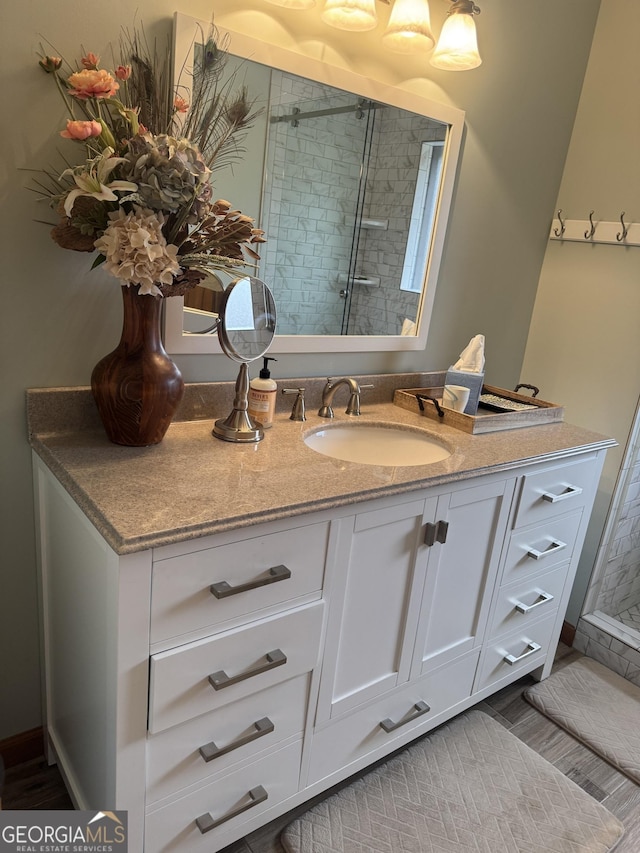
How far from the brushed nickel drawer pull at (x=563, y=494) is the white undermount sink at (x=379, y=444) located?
0.34m

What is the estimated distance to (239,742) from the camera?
1228 mm

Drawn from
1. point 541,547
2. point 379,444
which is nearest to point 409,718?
point 541,547

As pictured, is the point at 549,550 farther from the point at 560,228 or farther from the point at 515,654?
the point at 560,228

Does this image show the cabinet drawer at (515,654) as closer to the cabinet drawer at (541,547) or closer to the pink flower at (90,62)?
the cabinet drawer at (541,547)

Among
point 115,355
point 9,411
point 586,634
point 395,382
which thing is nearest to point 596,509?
point 586,634

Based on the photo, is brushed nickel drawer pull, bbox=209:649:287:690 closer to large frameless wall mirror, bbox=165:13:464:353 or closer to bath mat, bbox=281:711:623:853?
bath mat, bbox=281:711:623:853

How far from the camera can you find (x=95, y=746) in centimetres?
123

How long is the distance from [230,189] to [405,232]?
617mm

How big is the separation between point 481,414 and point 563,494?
0.34 metres

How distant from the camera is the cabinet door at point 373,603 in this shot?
133 centimetres

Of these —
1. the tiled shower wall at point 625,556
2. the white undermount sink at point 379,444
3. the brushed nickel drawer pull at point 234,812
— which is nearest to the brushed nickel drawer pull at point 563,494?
the white undermount sink at point 379,444

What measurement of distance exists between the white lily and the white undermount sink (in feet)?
2.71

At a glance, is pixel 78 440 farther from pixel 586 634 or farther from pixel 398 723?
pixel 586 634

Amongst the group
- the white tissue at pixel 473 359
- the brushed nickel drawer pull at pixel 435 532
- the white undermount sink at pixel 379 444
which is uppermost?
the white tissue at pixel 473 359
